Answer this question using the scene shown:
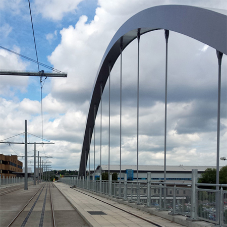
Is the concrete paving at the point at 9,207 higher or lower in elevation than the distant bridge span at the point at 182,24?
lower

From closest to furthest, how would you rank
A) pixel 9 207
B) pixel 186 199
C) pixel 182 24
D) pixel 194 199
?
pixel 194 199
pixel 186 199
pixel 182 24
pixel 9 207

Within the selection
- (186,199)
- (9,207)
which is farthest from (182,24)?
(9,207)

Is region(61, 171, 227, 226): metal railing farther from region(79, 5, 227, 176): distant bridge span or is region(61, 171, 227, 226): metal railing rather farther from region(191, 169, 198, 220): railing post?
region(79, 5, 227, 176): distant bridge span

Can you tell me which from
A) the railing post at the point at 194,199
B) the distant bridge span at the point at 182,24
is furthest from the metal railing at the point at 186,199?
the distant bridge span at the point at 182,24

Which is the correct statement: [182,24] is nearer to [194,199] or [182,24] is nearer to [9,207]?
[194,199]

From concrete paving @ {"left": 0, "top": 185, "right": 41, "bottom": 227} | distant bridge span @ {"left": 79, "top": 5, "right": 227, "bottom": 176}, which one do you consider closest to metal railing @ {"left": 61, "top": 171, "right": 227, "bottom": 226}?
distant bridge span @ {"left": 79, "top": 5, "right": 227, "bottom": 176}

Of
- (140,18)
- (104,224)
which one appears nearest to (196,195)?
(104,224)

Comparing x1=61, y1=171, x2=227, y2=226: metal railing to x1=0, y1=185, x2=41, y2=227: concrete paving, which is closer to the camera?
x1=61, y1=171, x2=227, y2=226: metal railing

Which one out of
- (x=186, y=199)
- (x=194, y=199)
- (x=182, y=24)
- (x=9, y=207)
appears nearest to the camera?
(x=194, y=199)

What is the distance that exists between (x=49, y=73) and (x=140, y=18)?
30.3 metres

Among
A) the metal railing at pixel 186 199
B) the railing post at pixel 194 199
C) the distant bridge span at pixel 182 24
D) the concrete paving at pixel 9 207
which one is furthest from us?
the concrete paving at pixel 9 207

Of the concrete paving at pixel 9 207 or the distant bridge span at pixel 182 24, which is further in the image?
the concrete paving at pixel 9 207

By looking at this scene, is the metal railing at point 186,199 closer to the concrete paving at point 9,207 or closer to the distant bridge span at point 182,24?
the distant bridge span at point 182,24

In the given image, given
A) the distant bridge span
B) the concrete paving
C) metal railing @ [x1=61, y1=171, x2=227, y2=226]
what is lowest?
the concrete paving
